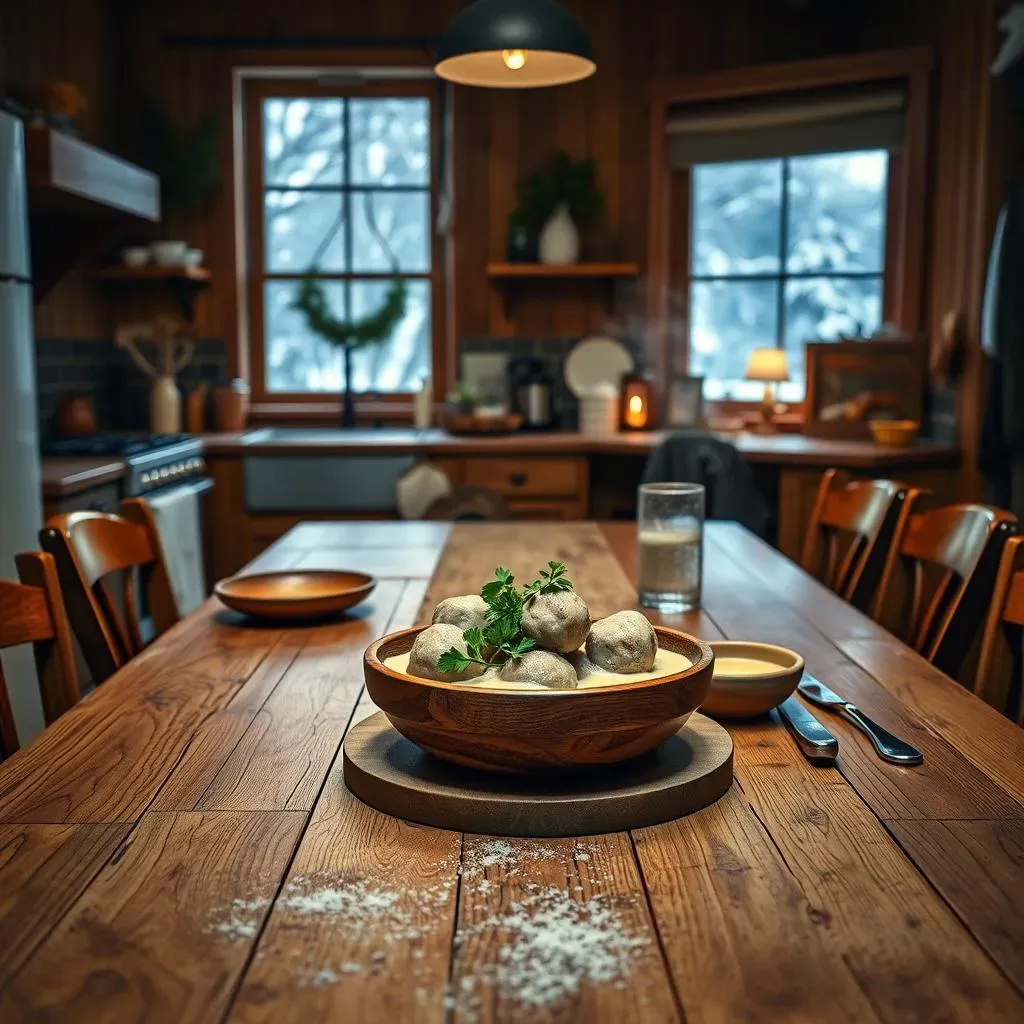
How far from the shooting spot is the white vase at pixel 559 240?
16.4 feet

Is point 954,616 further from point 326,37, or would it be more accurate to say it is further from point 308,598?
point 326,37

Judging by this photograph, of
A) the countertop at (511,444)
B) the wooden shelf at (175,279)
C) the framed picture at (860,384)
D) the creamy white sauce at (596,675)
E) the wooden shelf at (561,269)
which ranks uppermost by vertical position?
the wooden shelf at (561,269)

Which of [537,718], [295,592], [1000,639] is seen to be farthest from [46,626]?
[1000,639]

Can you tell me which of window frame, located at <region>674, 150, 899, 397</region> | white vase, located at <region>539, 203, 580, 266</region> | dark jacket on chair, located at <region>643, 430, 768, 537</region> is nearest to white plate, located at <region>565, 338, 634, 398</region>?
window frame, located at <region>674, 150, 899, 397</region>

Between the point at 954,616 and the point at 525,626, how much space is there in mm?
989

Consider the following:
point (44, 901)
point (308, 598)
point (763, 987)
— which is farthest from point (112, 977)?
point (308, 598)

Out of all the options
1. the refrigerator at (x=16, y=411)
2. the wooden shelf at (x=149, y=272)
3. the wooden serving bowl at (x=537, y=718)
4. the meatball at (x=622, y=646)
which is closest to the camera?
the wooden serving bowl at (x=537, y=718)

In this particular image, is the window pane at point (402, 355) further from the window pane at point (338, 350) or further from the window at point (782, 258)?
the window at point (782, 258)

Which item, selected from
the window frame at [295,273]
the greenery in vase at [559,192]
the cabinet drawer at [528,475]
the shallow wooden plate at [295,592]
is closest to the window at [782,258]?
the greenery in vase at [559,192]

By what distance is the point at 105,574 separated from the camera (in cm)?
196

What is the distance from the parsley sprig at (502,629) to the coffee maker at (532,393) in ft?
13.0

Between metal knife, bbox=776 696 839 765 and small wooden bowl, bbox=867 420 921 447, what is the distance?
2.98 metres

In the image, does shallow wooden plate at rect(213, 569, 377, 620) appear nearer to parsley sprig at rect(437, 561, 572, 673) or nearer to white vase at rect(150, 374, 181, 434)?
parsley sprig at rect(437, 561, 572, 673)

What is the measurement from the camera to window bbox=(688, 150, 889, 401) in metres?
4.80
